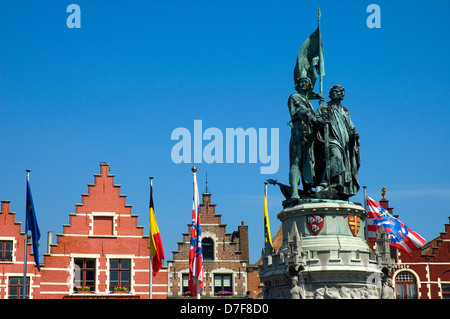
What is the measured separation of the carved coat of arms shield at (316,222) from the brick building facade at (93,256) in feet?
82.9

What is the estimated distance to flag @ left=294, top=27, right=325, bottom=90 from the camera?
83.8 feet

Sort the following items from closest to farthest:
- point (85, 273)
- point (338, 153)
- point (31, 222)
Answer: point (338, 153) → point (31, 222) → point (85, 273)

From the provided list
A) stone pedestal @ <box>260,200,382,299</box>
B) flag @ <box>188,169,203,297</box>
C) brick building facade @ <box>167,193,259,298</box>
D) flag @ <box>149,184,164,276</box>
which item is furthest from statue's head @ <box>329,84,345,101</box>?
brick building facade @ <box>167,193,259,298</box>

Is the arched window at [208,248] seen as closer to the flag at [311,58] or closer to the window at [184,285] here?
the window at [184,285]

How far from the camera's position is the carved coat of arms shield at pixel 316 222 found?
75.1ft

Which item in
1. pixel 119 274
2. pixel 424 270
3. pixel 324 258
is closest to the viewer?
pixel 324 258

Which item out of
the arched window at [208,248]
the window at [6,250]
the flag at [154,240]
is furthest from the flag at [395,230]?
the window at [6,250]

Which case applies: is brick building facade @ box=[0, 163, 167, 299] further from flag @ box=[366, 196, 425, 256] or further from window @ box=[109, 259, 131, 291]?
flag @ box=[366, 196, 425, 256]

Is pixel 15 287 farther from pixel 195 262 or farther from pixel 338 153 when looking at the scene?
pixel 338 153

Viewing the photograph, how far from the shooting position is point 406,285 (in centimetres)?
4859

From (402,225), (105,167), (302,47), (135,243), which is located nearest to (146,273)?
(135,243)

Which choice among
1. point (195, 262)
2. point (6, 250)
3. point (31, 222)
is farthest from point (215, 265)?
point (31, 222)

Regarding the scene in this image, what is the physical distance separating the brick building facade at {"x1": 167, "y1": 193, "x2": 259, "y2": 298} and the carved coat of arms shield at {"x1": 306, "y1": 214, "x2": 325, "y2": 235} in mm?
25558

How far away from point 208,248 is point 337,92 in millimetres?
26081
